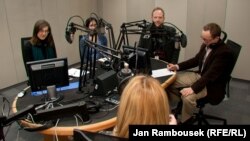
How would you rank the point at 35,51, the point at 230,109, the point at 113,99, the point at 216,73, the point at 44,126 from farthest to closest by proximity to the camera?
1. the point at 230,109
2. the point at 35,51
3. the point at 216,73
4. the point at 113,99
5. the point at 44,126

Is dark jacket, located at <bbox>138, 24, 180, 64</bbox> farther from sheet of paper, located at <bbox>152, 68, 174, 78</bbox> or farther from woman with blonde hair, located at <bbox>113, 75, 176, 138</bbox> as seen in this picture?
woman with blonde hair, located at <bbox>113, 75, 176, 138</bbox>

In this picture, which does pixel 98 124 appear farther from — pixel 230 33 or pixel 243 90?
pixel 230 33

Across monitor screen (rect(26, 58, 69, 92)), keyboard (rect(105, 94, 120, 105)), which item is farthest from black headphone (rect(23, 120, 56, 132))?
keyboard (rect(105, 94, 120, 105))

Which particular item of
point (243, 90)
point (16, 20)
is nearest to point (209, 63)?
point (243, 90)

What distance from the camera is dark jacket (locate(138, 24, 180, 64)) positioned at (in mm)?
3023

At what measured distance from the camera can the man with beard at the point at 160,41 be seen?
3.04 m

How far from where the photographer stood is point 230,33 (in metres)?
4.19

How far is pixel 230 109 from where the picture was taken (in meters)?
3.35

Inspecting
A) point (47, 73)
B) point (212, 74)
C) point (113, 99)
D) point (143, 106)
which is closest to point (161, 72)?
point (212, 74)

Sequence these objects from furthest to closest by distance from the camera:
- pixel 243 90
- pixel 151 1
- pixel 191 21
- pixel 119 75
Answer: pixel 151 1, pixel 191 21, pixel 243 90, pixel 119 75

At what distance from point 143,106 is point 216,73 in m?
1.65

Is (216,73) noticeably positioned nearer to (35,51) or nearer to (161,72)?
(161,72)

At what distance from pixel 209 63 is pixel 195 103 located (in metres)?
0.45

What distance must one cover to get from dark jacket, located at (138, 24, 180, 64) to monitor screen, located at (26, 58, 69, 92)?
125 cm
